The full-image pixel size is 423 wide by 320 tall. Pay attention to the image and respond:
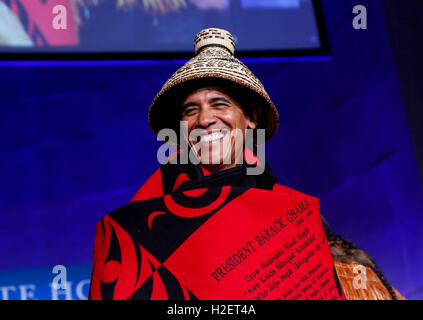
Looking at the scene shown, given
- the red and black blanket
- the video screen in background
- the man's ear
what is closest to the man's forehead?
the man's ear

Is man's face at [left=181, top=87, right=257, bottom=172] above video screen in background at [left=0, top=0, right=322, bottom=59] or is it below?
below

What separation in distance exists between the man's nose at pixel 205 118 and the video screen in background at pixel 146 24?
140cm

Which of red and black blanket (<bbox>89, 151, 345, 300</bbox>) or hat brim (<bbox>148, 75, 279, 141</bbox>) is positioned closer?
red and black blanket (<bbox>89, 151, 345, 300</bbox>)

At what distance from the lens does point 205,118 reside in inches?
56.2

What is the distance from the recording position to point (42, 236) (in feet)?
9.20

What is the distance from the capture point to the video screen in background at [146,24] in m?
2.72

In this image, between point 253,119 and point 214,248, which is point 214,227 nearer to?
point 214,248

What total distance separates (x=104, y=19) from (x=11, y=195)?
40.6 inches

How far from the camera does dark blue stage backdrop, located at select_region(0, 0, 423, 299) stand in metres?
2.77

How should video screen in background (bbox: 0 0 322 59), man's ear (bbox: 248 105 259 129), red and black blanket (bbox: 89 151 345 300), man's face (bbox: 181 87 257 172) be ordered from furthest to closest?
video screen in background (bbox: 0 0 322 59) → man's ear (bbox: 248 105 259 129) → man's face (bbox: 181 87 257 172) → red and black blanket (bbox: 89 151 345 300)

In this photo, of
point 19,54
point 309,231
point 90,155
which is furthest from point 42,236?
point 309,231

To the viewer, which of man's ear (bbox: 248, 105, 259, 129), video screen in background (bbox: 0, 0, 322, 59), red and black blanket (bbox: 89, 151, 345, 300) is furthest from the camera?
video screen in background (bbox: 0, 0, 322, 59)

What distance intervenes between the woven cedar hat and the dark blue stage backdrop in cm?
128

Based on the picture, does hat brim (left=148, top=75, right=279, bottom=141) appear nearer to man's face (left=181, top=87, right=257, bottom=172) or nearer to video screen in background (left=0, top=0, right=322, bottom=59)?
man's face (left=181, top=87, right=257, bottom=172)
